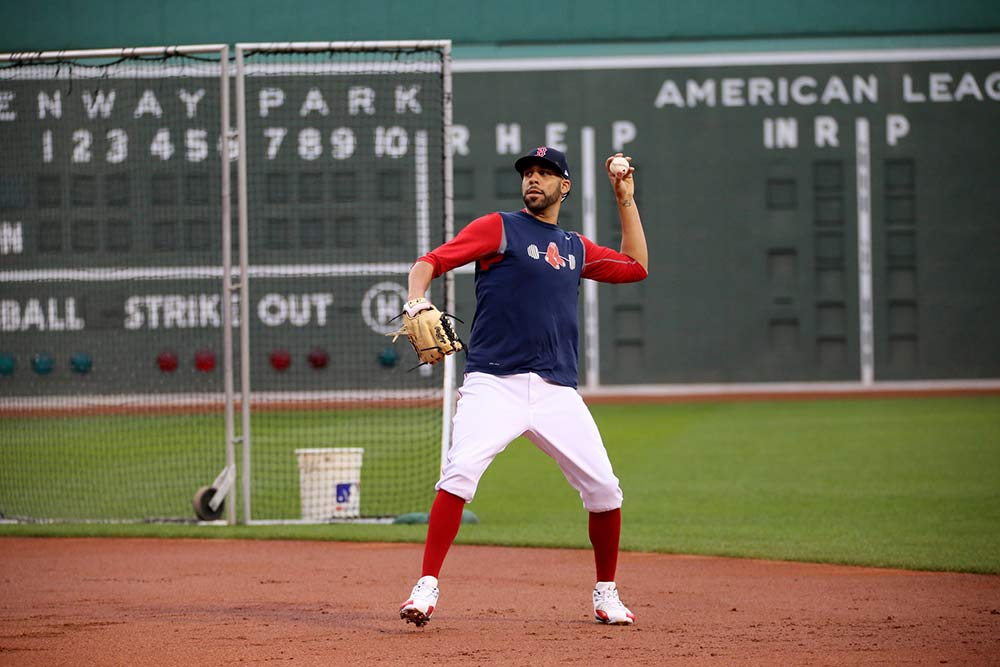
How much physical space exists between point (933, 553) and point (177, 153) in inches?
506

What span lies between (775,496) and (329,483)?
11.9ft

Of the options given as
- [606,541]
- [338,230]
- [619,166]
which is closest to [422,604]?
[606,541]

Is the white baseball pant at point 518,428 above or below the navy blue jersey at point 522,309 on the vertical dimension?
below

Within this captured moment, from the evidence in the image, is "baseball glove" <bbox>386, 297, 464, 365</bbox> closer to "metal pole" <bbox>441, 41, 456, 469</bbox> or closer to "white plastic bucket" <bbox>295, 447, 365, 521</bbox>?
"metal pole" <bbox>441, 41, 456, 469</bbox>

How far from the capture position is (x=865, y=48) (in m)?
21.6

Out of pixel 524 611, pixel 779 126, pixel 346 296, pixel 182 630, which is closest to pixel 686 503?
pixel 524 611

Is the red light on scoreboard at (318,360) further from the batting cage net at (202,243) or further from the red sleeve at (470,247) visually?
the red sleeve at (470,247)

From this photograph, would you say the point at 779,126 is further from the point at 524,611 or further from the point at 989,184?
the point at 524,611

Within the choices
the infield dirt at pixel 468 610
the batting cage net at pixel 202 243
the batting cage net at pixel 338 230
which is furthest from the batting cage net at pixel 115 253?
the infield dirt at pixel 468 610

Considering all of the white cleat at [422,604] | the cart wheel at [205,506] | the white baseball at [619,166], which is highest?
the white baseball at [619,166]

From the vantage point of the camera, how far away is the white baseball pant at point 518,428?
5.71 metres

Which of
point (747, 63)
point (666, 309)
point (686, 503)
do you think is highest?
point (747, 63)

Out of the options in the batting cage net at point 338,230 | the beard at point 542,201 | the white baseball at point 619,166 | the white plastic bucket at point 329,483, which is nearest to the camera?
the beard at point 542,201

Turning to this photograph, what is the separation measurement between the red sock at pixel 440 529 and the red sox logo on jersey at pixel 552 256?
106 centimetres
